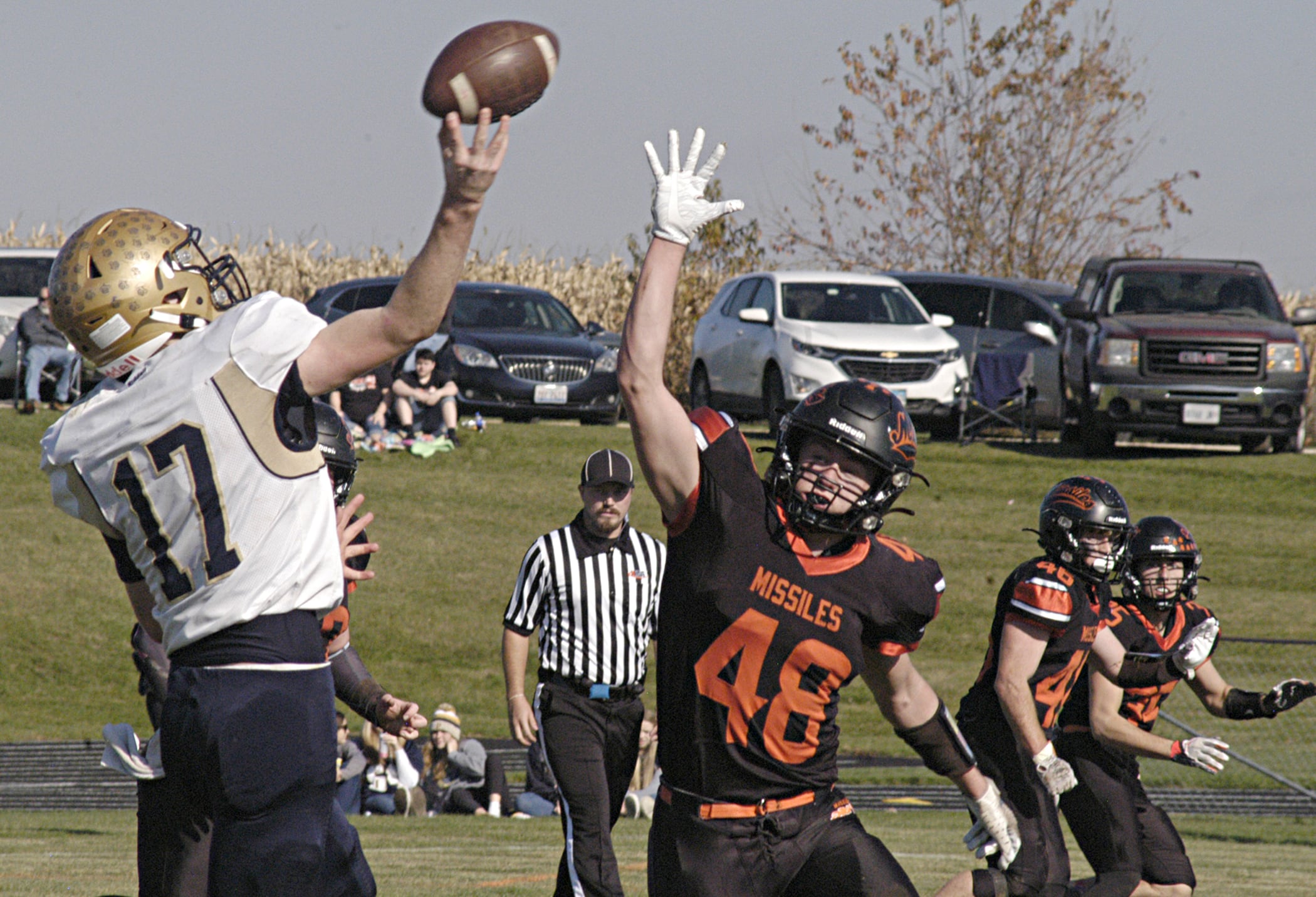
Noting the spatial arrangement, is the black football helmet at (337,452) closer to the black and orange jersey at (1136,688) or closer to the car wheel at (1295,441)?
the black and orange jersey at (1136,688)

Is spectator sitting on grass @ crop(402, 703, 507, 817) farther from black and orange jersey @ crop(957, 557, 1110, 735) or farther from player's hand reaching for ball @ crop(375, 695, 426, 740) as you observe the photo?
player's hand reaching for ball @ crop(375, 695, 426, 740)

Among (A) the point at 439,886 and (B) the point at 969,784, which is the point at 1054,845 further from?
(A) the point at 439,886

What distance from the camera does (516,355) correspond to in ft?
66.1

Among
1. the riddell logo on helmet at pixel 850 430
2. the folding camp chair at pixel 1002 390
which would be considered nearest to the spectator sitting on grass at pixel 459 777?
the riddell logo on helmet at pixel 850 430

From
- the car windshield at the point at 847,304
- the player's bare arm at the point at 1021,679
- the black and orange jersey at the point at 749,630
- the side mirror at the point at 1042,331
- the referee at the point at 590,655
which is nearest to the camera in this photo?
the black and orange jersey at the point at 749,630

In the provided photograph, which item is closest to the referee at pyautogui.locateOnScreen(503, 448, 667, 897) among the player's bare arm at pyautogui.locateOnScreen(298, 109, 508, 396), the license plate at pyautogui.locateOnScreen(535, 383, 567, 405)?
the player's bare arm at pyautogui.locateOnScreen(298, 109, 508, 396)

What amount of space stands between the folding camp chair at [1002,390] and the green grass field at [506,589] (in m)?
0.41

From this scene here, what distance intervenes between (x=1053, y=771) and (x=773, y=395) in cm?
1417

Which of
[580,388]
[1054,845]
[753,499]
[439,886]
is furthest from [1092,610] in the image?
[580,388]

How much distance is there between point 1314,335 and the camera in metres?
26.9

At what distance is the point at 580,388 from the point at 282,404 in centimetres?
1708

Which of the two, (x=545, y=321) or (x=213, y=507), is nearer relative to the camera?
(x=213, y=507)

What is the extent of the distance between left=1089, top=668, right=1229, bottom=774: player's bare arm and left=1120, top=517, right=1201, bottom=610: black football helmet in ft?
2.15

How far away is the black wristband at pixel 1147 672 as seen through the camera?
6777 mm
